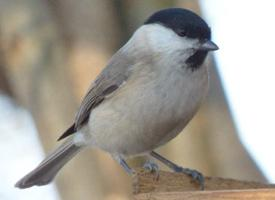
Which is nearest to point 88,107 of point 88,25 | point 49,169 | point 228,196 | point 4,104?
point 49,169

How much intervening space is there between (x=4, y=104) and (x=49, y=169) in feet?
6.53

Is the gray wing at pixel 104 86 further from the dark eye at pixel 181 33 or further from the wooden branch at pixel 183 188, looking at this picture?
the wooden branch at pixel 183 188

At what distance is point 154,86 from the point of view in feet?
11.7

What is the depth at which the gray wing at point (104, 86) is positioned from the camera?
12.3 feet

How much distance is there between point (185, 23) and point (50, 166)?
1.18m

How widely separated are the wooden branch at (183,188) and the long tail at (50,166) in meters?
1.15

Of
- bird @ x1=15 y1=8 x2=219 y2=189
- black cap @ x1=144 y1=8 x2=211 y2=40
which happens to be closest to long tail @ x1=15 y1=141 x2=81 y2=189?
bird @ x1=15 y1=8 x2=219 y2=189

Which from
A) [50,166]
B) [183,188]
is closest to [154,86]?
[183,188]

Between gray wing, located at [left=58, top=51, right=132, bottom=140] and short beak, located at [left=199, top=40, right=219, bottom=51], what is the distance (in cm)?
36

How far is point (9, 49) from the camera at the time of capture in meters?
4.60

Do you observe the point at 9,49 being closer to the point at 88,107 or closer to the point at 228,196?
the point at 88,107

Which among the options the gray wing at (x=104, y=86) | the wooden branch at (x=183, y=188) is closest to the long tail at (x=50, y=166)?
the gray wing at (x=104, y=86)

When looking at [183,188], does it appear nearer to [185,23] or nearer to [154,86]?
[154,86]

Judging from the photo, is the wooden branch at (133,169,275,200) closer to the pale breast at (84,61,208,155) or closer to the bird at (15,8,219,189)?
the bird at (15,8,219,189)
